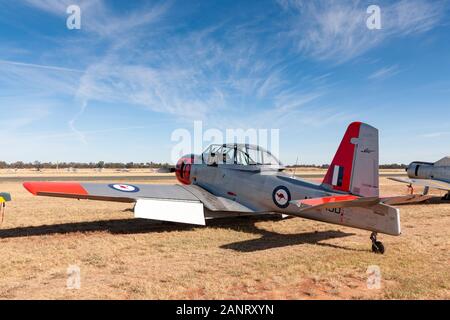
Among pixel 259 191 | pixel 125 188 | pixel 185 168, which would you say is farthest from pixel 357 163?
pixel 185 168

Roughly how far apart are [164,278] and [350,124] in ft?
17.3

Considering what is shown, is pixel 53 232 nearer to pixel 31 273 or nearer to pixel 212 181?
pixel 31 273

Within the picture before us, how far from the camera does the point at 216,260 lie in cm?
649

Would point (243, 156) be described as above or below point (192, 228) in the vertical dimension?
above

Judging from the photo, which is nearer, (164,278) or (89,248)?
(164,278)

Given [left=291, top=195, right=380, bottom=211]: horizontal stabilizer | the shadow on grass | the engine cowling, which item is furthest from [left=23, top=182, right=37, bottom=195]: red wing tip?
[left=291, top=195, right=380, bottom=211]: horizontal stabilizer

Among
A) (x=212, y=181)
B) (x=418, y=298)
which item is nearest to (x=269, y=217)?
(x=212, y=181)

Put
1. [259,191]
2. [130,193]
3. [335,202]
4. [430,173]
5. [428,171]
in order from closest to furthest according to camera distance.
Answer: [335,202] < [130,193] < [259,191] < [430,173] < [428,171]

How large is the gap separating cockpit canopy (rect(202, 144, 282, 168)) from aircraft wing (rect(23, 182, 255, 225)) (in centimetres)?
139

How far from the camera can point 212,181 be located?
1138 cm

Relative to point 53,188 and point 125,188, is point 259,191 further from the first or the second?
point 53,188

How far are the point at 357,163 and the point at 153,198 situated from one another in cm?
571

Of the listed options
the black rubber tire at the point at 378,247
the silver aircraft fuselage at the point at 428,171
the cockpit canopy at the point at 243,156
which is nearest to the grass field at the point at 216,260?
the black rubber tire at the point at 378,247
